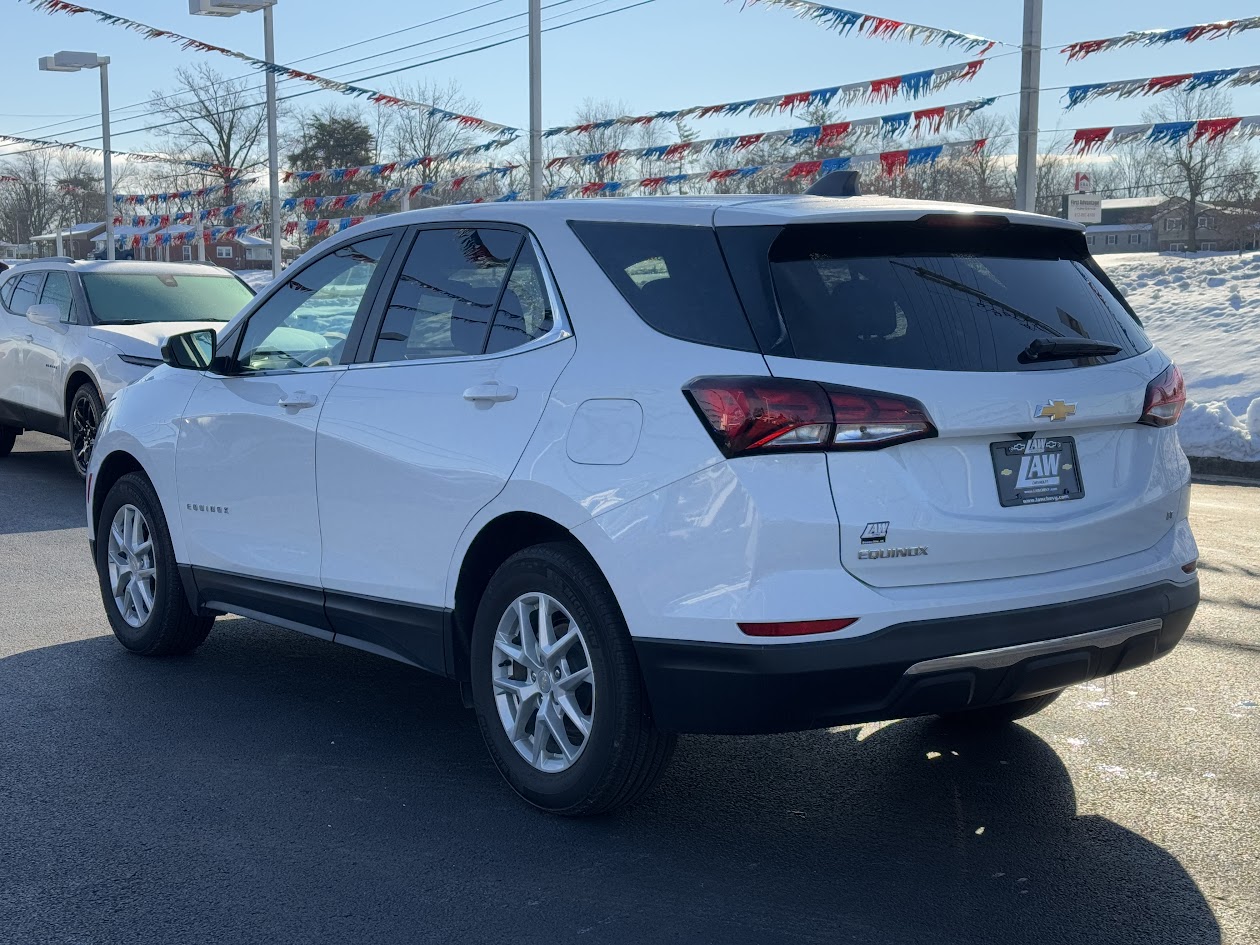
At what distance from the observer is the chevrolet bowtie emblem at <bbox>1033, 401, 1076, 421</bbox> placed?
3.74m

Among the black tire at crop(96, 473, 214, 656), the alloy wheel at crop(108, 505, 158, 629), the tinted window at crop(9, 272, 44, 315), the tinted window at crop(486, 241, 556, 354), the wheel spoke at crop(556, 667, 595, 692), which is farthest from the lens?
the tinted window at crop(9, 272, 44, 315)

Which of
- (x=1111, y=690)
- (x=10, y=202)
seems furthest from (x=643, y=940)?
(x=10, y=202)

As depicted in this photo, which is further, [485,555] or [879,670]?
[485,555]

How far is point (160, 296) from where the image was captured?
40.8 feet

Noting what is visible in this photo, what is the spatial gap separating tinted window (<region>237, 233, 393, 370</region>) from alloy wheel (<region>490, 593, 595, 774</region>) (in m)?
1.36

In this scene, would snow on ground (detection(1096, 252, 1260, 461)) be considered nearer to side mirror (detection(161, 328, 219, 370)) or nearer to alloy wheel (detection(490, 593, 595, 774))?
side mirror (detection(161, 328, 219, 370))

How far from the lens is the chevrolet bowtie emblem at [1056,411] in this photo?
3744 mm

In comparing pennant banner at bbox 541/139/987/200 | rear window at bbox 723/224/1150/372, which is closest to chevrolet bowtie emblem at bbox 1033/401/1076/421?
rear window at bbox 723/224/1150/372

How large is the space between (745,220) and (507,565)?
1211mm

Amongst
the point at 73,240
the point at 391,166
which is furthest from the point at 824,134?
the point at 73,240

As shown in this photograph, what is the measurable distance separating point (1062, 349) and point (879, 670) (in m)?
1.07

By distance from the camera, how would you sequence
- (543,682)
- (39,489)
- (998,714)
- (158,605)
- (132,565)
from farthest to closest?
(39,489) → (132,565) → (158,605) → (998,714) → (543,682)

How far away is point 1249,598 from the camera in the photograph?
7.05m

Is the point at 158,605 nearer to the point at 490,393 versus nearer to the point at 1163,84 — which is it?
the point at 490,393
